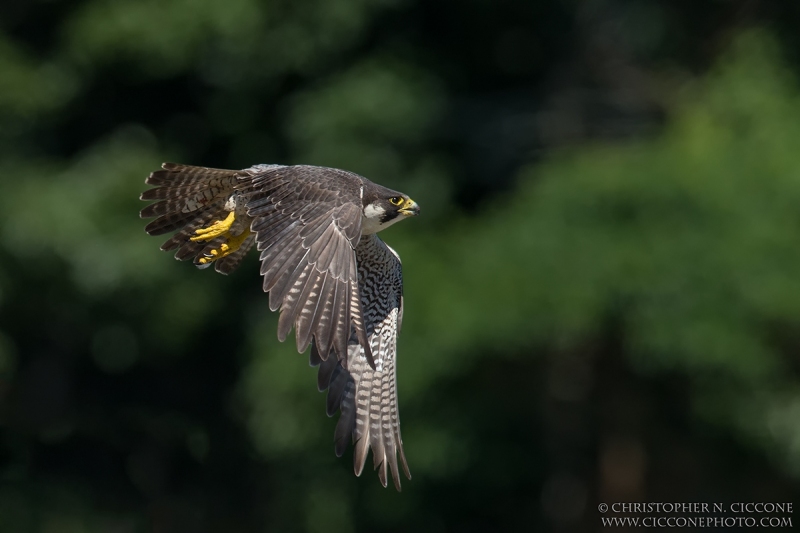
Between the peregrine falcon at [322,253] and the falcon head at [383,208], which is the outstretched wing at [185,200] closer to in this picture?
the peregrine falcon at [322,253]

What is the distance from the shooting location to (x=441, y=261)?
15.1 metres

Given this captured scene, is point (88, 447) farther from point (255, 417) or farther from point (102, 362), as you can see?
point (102, 362)

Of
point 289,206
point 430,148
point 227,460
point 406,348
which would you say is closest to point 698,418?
point 406,348

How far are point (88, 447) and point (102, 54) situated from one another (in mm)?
6737

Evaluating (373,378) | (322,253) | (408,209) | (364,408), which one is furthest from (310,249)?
(373,378)

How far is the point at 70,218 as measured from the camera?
1531 centimetres

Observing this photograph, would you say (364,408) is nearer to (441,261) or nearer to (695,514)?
(441,261)

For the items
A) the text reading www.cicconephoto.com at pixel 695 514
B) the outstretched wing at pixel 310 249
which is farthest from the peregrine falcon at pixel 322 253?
the text reading www.cicconephoto.com at pixel 695 514

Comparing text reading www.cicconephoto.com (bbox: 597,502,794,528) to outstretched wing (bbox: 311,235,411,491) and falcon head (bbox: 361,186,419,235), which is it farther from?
falcon head (bbox: 361,186,419,235)

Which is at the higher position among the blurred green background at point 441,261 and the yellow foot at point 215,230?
the yellow foot at point 215,230

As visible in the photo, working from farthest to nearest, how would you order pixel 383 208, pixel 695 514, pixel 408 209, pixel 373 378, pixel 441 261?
1. pixel 441 261
2. pixel 695 514
3. pixel 373 378
4. pixel 408 209
5. pixel 383 208

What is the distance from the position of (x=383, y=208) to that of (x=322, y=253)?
908 mm

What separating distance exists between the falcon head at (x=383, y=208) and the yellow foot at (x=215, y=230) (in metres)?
0.74

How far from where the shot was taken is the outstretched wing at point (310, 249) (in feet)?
20.9
